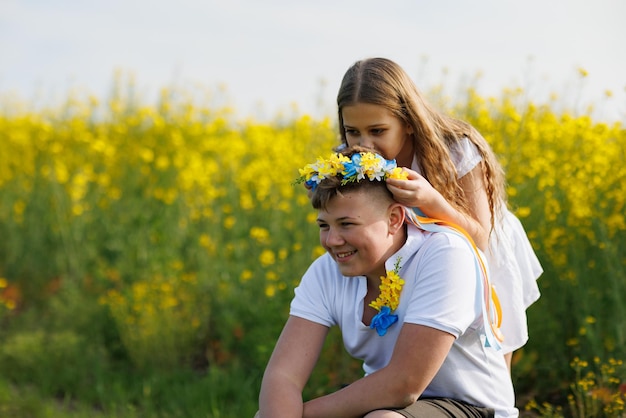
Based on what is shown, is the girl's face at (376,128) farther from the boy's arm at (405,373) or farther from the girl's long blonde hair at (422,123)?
the boy's arm at (405,373)

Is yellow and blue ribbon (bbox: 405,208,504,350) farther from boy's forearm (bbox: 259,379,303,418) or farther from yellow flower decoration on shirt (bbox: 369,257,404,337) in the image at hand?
boy's forearm (bbox: 259,379,303,418)

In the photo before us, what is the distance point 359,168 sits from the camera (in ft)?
8.50

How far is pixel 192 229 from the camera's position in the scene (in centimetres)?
597

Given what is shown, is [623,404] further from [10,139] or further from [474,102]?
[10,139]

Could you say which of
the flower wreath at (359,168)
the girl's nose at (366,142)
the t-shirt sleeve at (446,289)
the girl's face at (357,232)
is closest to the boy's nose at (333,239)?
the girl's face at (357,232)

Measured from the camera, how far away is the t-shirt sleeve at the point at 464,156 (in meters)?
2.99

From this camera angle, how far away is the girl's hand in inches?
102

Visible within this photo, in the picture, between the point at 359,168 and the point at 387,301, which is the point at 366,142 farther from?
the point at 387,301

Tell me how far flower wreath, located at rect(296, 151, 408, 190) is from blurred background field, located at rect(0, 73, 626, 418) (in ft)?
4.41

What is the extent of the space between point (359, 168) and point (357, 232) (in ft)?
0.67

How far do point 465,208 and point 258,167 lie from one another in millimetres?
3297

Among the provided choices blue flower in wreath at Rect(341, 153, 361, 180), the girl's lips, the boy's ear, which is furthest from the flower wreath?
the girl's lips

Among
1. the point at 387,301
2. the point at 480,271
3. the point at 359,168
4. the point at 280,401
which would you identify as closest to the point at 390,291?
the point at 387,301

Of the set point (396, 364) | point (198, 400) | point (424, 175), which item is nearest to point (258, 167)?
point (198, 400)
